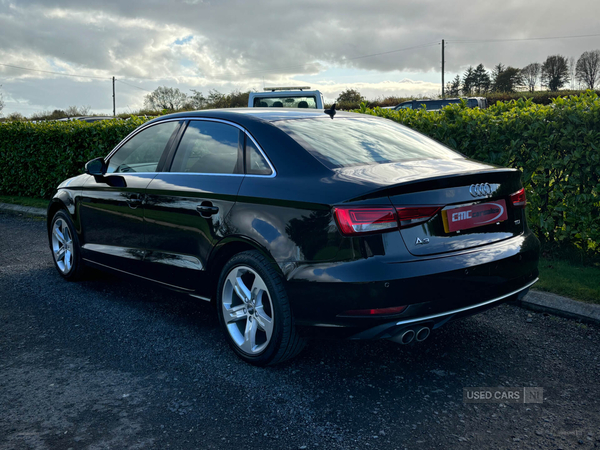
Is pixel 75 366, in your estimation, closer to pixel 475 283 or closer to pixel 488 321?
pixel 475 283

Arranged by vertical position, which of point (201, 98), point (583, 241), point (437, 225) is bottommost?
point (583, 241)

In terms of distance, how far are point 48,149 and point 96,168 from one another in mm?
8190

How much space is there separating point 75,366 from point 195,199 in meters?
1.39

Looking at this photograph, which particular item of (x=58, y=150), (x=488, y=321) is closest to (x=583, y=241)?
(x=488, y=321)

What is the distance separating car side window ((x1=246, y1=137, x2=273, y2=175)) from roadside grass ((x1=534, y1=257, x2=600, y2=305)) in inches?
116

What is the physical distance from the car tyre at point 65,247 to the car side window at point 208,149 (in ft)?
6.32

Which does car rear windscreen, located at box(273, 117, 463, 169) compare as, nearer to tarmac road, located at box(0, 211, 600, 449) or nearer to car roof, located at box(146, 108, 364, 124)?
car roof, located at box(146, 108, 364, 124)

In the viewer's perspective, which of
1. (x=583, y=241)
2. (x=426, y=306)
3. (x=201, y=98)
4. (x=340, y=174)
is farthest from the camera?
(x=201, y=98)

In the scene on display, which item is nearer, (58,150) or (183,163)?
(183,163)

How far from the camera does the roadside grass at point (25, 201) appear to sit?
11.8m

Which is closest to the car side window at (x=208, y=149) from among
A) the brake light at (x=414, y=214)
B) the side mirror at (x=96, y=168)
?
the side mirror at (x=96, y=168)

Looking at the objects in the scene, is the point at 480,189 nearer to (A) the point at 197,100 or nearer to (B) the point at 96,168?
(B) the point at 96,168

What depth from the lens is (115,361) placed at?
388cm

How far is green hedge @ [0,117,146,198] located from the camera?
36.6 feet
